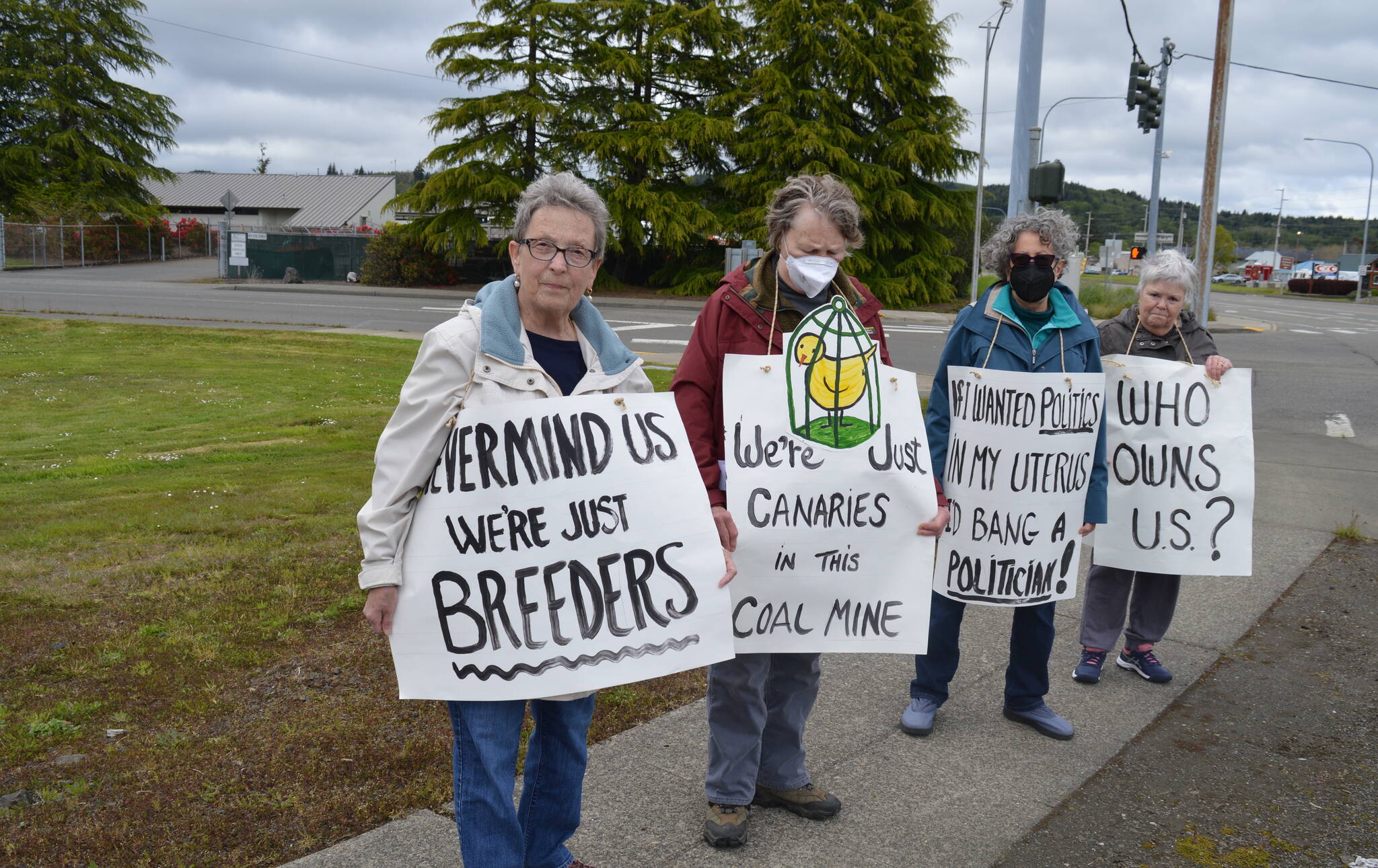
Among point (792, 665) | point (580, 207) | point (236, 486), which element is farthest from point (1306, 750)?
point (236, 486)

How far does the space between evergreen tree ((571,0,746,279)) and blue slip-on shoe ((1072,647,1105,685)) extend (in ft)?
99.2

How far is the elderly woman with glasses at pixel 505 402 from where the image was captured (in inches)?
99.7

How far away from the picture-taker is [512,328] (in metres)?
2.62

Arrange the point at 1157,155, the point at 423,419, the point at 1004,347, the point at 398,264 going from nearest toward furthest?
the point at 423,419
the point at 1004,347
the point at 1157,155
the point at 398,264

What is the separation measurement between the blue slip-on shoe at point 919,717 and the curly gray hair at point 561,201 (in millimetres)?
2347

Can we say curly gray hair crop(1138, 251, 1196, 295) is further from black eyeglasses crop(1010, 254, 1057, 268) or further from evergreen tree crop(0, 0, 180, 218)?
evergreen tree crop(0, 0, 180, 218)

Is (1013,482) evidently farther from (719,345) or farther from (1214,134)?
(1214,134)

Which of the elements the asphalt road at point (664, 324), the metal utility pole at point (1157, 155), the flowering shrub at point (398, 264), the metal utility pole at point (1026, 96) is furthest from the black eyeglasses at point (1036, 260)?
the flowering shrub at point (398, 264)

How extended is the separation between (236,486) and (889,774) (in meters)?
5.44

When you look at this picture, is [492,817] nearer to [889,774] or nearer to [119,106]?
[889,774]

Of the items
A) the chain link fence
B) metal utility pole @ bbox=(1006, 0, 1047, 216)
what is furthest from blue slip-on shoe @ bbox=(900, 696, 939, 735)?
the chain link fence

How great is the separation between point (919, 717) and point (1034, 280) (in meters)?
1.70

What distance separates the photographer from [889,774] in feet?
12.2

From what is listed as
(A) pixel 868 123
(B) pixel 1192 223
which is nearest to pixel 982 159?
(A) pixel 868 123
